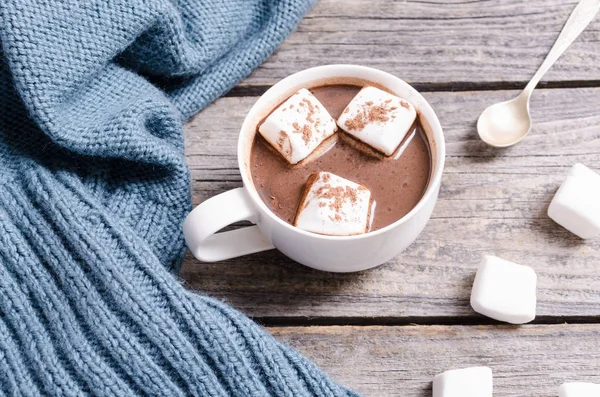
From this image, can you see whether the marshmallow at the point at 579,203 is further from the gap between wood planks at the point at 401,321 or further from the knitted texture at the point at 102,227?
the knitted texture at the point at 102,227

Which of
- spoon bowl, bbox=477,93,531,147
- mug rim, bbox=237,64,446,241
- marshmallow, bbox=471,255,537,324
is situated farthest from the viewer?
spoon bowl, bbox=477,93,531,147

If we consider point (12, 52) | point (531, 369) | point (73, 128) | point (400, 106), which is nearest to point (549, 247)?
point (531, 369)

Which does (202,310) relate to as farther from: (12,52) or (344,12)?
(344,12)

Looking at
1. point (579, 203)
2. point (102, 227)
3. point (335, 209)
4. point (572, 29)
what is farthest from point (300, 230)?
point (572, 29)

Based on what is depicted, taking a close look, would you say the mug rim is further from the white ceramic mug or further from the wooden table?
the wooden table

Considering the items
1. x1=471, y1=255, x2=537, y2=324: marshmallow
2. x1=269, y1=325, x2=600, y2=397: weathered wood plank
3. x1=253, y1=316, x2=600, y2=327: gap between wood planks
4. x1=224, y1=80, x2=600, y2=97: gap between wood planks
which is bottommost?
x1=269, y1=325, x2=600, y2=397: weathered wood plank

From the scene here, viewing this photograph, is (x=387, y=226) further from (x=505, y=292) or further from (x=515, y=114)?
(x=515, y=114)

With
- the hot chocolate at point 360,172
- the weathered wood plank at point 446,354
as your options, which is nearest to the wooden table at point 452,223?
the weathered wood plank at point 446,354

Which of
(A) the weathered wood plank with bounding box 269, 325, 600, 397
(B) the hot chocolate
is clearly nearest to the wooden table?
(A) the weathered wood plank with bounding box 269, 325, 600, 397
